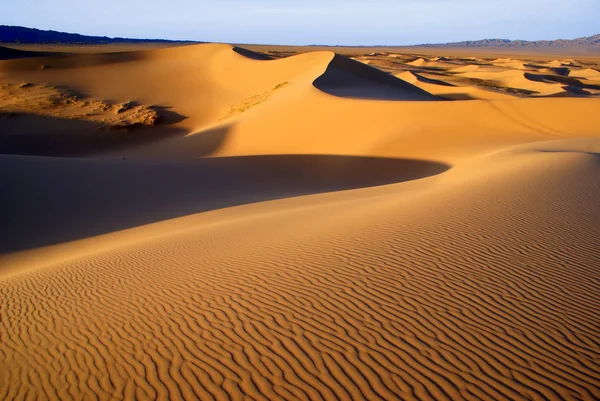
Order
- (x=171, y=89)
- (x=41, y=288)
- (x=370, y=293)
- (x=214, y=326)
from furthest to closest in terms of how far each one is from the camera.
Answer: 1. (x=171, y=89)
2. (x=41, y=288)
3. (x=370, y=293)
4. (x=214, y=326)

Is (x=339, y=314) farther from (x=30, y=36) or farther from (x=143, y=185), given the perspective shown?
(x=30, y=36)

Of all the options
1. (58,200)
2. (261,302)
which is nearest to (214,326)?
Result: (261,302)

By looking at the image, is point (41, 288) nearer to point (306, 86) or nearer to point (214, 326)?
point (214, 326)

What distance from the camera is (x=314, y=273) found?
5242 mm

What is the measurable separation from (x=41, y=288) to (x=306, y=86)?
65.8 feet

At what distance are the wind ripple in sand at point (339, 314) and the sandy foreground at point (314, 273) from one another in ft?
0.07

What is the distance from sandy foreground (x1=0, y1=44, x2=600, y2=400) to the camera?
3.49 meters

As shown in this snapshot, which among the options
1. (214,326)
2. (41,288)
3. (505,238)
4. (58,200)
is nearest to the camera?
(214,326)

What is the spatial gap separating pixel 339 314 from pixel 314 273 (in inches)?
41.4

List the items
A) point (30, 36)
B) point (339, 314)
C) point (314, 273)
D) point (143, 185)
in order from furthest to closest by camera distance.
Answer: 1. point (30, 36)
2. point (143, 185)
3. point (314, 273)
4. point (339, 314)

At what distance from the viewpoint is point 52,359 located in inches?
160

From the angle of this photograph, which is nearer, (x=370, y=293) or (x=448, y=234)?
(x=370, y=293)

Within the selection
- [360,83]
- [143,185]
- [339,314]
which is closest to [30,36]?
[360,83]

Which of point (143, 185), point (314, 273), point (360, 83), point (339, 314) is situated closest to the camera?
point (339, 314)
